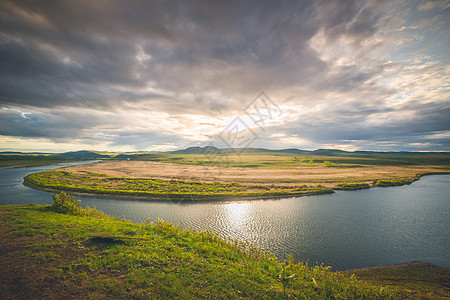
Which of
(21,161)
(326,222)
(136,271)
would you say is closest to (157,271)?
(136,271)

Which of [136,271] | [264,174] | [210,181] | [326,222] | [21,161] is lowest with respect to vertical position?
[326,222]

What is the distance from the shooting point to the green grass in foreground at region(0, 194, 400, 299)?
8336 millimetres

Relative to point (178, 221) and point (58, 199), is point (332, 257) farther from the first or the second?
point (58, 199)

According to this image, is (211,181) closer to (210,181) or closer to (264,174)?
(210,181)

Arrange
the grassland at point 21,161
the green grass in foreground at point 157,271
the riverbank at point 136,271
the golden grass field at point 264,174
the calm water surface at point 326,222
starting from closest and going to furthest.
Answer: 1. the riverbank at point 136,271
2. the green grass in foreground at point 157,271
3. the calm water surface at point 326,222
4. the golden grass field at point 264,174
5. the grassland at point 21,161

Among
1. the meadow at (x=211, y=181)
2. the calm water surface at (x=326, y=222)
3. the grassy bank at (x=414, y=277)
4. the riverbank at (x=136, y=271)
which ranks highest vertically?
the riverbank at (x=136, y=271)

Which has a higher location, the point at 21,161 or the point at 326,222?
the point at 21,161

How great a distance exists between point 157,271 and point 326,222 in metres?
24.7

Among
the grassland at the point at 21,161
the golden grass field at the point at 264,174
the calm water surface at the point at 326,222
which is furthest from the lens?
the grassland at the point at 21,161

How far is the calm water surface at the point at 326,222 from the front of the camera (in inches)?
699

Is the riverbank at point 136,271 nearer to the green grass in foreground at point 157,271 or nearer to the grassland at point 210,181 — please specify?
the green grass in foreground at point 157,271

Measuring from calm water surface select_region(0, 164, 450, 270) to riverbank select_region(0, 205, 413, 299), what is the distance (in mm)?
6888

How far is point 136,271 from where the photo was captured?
948 cm

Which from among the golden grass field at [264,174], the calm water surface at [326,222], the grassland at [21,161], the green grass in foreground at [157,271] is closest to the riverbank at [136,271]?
the green grass in foreground at [157,271]
